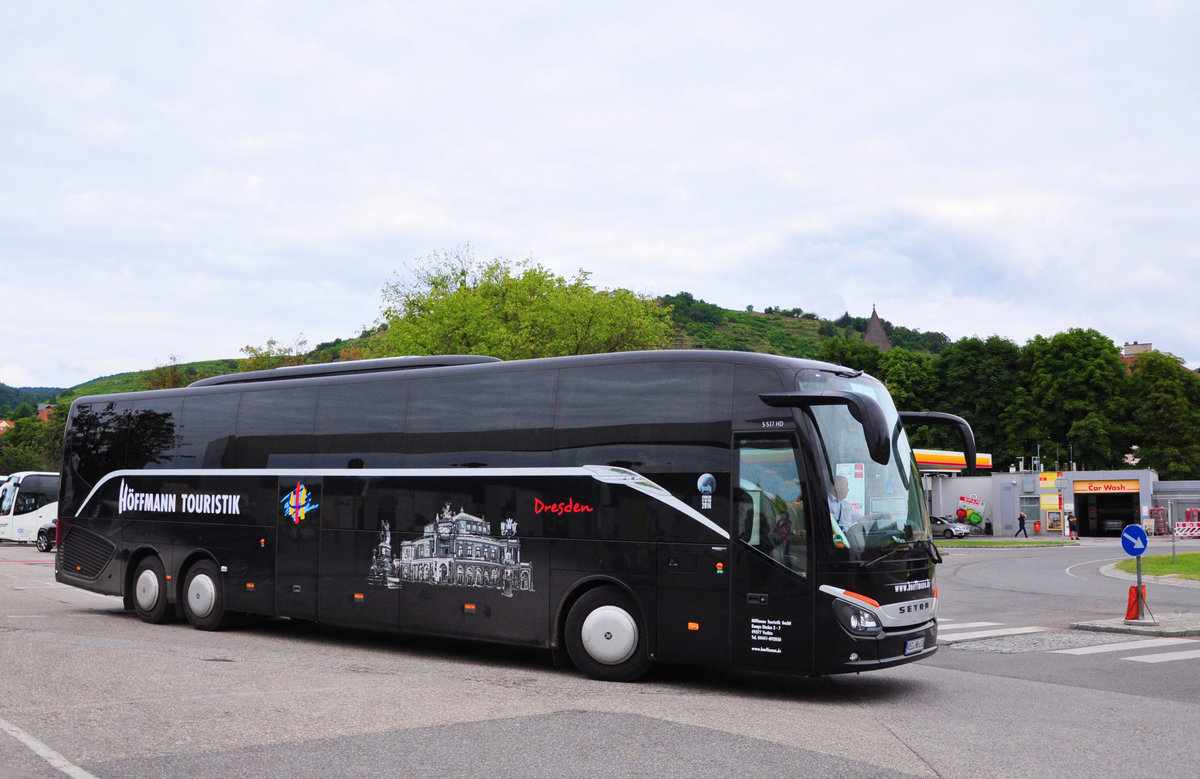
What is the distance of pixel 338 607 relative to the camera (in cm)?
1372

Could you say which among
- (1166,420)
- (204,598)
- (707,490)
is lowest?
(204,598)

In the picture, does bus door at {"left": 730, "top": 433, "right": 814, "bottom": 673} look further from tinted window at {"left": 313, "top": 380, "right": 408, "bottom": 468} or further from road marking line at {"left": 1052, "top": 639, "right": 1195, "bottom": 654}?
road marking line at {"left": 1052, "top": 639, "right": 1195, "bottom": 654}

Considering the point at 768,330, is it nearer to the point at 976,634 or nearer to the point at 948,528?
the point at 948,528

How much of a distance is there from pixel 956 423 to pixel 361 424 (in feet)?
23.7

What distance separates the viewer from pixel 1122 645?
49.2ft

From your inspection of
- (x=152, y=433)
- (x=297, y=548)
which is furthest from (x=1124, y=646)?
Answer: (x=152, y=433)

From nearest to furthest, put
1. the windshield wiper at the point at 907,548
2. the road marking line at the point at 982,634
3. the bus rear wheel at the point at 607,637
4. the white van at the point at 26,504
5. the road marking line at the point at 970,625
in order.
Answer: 1. the windshield wiper at the point at 907,548
2. the bus rear wheel at the point at 607,637
3. the road marking line at the point at 982,634
4. the road marking line at the point at 970,625
5. the white van at the point at 26,504

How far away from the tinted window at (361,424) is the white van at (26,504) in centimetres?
3370

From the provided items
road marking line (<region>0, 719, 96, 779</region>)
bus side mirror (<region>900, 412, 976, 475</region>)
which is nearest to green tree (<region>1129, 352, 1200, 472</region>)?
bus side mirror (<region>900, 412, 976, 475</region>)

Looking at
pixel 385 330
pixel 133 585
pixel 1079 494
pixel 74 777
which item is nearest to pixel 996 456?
pixel 1079 494

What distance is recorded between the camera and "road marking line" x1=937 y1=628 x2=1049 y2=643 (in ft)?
51.2

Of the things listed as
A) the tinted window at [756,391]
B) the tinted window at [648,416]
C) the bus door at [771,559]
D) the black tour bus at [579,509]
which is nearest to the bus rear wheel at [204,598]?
the black tour bus at [579,509]

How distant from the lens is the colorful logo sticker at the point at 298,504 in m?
14.2

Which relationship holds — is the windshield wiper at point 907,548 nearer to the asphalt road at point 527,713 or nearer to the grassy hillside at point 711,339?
the asphalt road at point 527,713
